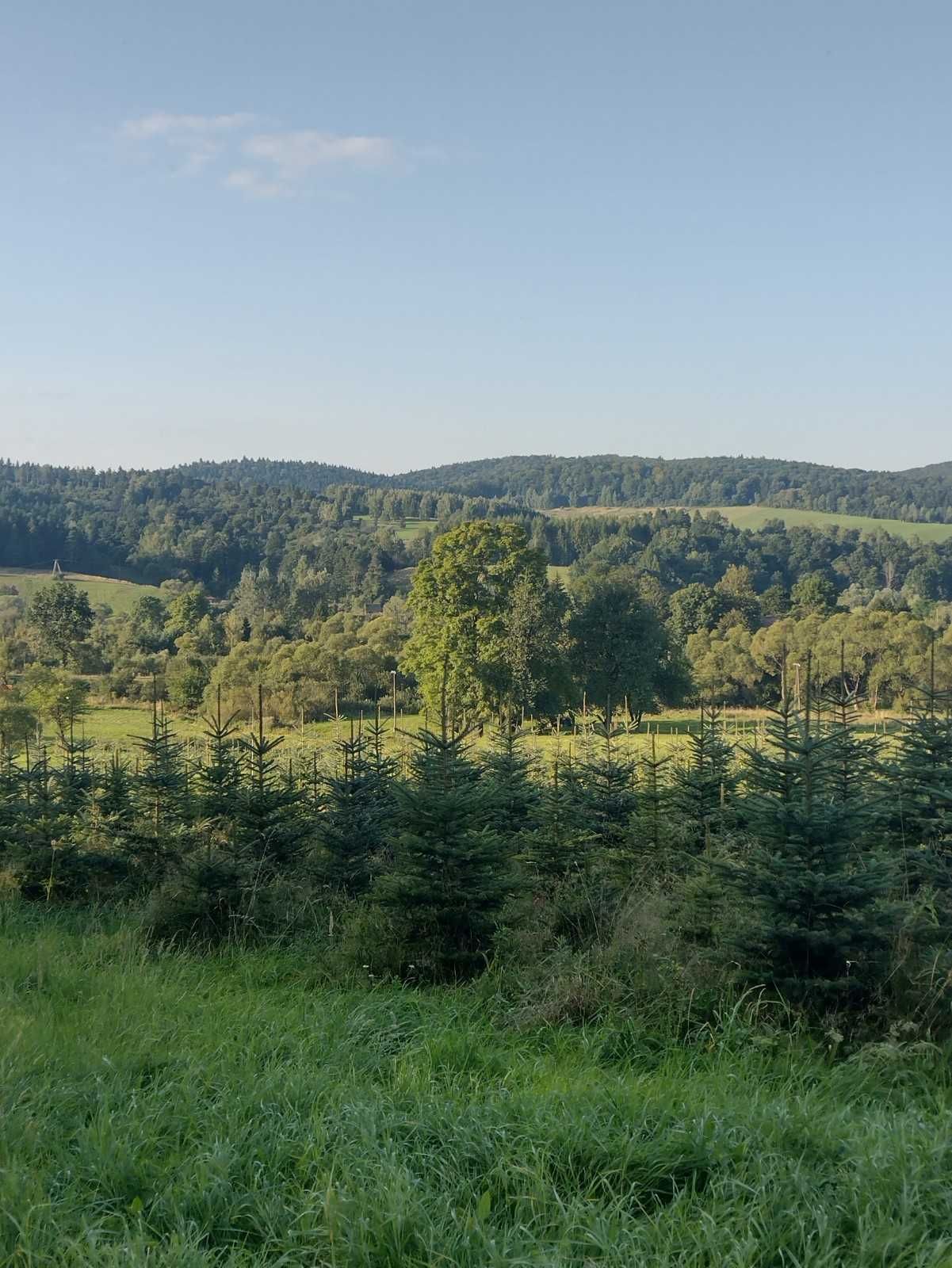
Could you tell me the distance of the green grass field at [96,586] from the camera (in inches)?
3506

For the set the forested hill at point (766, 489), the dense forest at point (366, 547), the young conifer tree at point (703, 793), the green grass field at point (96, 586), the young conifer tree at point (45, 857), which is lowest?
the young conifer tree at point (45, 857)

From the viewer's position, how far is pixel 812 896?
593cm

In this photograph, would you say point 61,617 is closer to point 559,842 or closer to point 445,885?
point 559,842

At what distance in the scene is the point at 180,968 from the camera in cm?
693

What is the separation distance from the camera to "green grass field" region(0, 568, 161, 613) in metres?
89.1

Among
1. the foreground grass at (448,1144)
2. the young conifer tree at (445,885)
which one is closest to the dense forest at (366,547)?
the young conifer tree at (445,885)

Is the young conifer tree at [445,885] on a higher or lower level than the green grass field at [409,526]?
lower

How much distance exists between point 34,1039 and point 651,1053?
3.31m

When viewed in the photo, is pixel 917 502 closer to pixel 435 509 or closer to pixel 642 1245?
pixel 435 509

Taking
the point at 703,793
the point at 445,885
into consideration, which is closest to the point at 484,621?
the point at 703,793

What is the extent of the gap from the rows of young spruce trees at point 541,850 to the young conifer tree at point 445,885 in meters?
0.01

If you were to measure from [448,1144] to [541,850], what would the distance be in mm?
5306

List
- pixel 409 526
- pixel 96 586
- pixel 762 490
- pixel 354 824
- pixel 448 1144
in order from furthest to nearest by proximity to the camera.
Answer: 1. pixel 762 490
2. pixel 409 526
3. pixel 96 586
4. pixel 354 824
5. pixel 448 1144

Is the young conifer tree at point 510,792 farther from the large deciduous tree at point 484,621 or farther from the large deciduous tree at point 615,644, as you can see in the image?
the large deciduous tree at point 615,644
